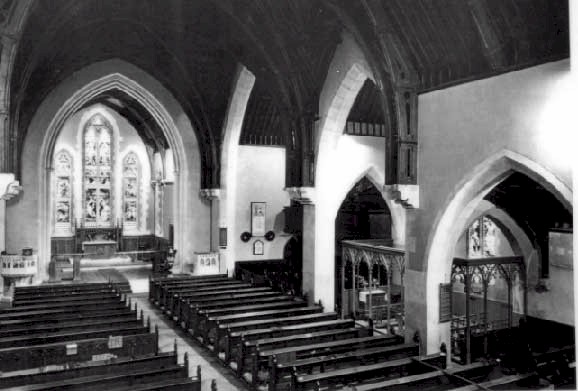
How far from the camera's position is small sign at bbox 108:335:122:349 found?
8.68 meters

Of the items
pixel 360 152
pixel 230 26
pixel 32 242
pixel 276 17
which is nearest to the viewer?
pixel 276 17

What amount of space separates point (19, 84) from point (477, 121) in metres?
12.1

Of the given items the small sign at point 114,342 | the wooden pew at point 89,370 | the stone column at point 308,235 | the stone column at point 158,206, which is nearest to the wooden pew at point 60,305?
the small sign at point 114,342

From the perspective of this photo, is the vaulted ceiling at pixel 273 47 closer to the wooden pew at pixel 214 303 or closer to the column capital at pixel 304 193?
the column capital at pixel 304 193

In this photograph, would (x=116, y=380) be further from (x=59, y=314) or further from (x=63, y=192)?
(x=63, y=192)

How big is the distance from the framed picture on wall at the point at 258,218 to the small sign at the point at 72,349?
1134 centimetres

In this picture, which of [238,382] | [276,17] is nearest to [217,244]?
[276,17]

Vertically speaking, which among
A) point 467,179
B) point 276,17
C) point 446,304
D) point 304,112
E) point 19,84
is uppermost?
point 276,17

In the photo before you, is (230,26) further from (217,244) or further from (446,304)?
(446,304)

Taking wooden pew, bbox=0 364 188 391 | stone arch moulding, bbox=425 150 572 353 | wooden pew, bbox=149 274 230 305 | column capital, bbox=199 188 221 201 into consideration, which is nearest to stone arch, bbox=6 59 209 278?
column capital, bbox=199 188 221 201

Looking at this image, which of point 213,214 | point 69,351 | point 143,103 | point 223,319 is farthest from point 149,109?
point 69,351

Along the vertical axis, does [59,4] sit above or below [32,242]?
above

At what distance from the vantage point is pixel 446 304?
1026 cm

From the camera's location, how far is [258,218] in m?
19.8
